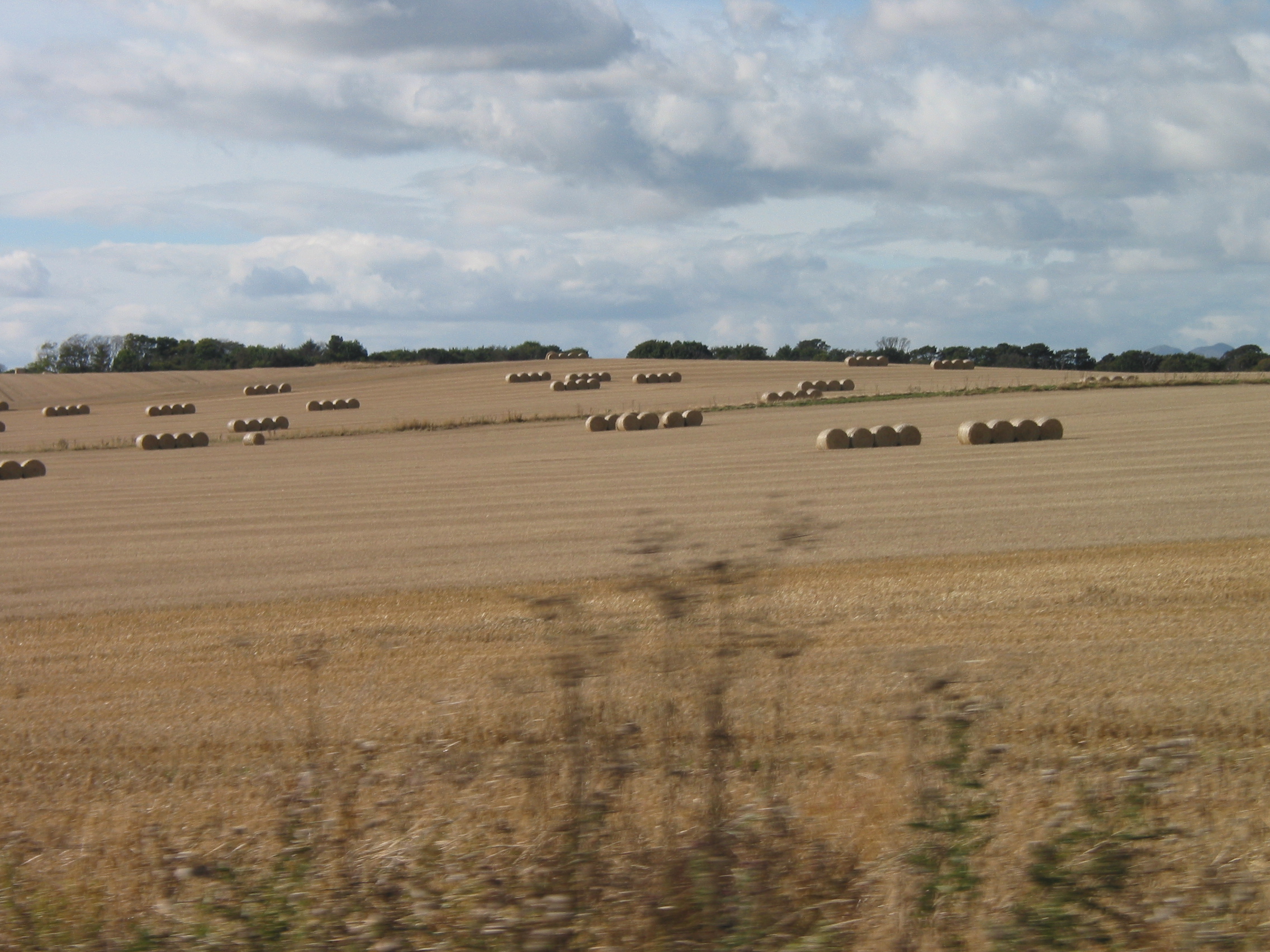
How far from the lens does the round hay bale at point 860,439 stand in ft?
78.0

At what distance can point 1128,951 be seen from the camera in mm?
3900

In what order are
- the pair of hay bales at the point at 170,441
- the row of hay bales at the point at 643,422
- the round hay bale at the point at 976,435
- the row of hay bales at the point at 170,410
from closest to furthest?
the round hay bale at the point at 976,435, the row of hay bales at the point at 643,422, the pair of hay bales at the point at 170,441, the row of hay bales at the point at 170,410

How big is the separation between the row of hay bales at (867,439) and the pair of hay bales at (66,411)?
39706 millimetres

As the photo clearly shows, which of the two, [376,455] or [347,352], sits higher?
[347,352]

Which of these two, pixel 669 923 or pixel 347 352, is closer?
pixel 669 923

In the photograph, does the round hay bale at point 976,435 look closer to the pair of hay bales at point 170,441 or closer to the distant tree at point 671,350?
the pair of hay bales at point 170,441

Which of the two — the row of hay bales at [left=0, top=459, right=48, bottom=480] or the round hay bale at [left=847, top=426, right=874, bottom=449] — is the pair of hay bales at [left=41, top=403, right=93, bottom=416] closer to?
the row of hay bales at [left=0, top=459, right=48, bottom=480]

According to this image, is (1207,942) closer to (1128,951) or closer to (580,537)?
(1128,951)

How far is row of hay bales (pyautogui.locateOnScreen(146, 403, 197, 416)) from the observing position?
164 ft

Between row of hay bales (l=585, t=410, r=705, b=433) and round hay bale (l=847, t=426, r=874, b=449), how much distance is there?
349 inches

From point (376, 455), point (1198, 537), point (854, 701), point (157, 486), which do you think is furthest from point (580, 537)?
point (376, 455)

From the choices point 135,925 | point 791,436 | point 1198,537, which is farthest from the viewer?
point 791,436

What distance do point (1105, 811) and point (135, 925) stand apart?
12.4 ft

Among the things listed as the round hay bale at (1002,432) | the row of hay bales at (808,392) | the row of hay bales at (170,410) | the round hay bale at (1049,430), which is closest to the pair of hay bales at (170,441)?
the row of hay bales at (170,410)
